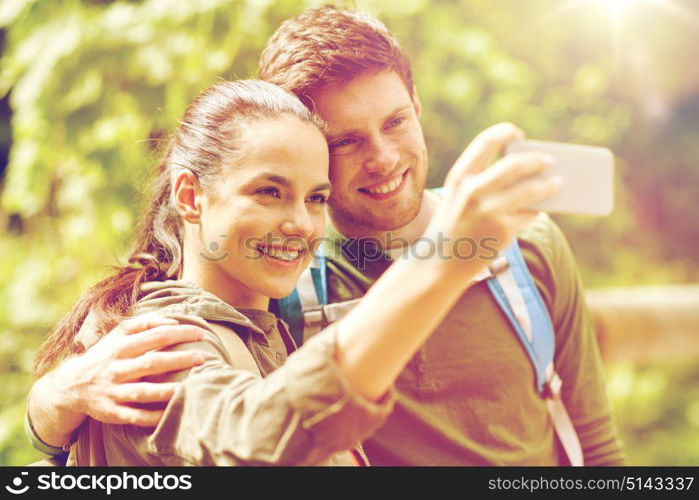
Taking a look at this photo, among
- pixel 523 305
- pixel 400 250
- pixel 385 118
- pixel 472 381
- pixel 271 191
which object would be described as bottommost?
pixel 472 381

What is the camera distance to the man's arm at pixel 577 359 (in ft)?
7.07

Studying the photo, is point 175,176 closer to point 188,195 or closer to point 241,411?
point 188,195

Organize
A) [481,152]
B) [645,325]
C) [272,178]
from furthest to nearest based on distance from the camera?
[645,325], [272,178], [481,152]

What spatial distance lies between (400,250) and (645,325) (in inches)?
64.4

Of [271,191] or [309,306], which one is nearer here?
[271,191]

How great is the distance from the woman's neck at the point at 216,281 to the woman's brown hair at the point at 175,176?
57 mm

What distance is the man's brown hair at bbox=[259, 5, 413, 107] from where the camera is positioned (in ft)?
6.16

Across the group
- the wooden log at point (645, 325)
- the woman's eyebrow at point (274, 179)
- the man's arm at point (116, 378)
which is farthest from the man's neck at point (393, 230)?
the wooden log at point (645, 325)

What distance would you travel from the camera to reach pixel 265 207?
4.85 ft

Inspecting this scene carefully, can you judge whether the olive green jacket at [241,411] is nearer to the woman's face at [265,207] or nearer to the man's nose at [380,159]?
the woman's face at [265,207]

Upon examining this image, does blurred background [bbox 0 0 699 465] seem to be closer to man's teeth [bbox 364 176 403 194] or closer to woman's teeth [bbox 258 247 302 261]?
man's teeth [bbox 364 176 403 194]

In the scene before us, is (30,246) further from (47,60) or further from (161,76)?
(161,76)

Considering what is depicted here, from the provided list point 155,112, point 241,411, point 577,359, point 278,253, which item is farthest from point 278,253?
point 155,112
